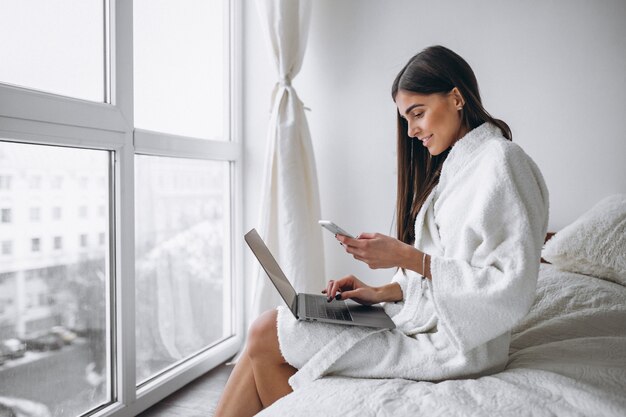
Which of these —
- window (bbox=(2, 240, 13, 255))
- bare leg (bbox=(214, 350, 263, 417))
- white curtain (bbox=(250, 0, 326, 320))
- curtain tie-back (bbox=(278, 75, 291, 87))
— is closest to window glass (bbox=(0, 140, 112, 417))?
window (bbox=(2, 240, 13, 255))

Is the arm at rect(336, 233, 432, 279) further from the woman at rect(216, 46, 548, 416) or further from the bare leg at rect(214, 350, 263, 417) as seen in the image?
the bare leg at rect(214, 350, 263, 417)

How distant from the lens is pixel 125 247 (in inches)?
68.3

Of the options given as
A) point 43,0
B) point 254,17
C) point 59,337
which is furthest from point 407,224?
point 254,17

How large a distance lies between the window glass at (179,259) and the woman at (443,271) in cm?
88

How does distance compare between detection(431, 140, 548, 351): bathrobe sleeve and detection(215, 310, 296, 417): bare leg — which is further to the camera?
detection(215, 310, 296, 417): bare leg

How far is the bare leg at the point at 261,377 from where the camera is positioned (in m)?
1.16

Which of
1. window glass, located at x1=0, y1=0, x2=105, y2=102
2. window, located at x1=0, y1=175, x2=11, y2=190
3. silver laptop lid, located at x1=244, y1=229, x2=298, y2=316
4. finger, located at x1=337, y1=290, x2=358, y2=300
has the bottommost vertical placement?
finger, located at x1=337, y1=290, x2=358, y2=300

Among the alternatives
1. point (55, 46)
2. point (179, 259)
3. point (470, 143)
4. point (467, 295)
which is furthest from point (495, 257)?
point (179, 259)

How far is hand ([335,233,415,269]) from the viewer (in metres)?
1.10

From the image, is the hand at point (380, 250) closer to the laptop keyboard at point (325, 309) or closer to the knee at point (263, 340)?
the laptop keyboard at point (325, 309)

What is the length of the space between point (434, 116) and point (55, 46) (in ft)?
3.76

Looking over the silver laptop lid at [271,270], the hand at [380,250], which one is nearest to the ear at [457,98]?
the hand at [380,250]

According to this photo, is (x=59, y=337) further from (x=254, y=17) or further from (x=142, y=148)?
(x=254, y=17)

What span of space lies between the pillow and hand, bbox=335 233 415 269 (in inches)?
34.1
